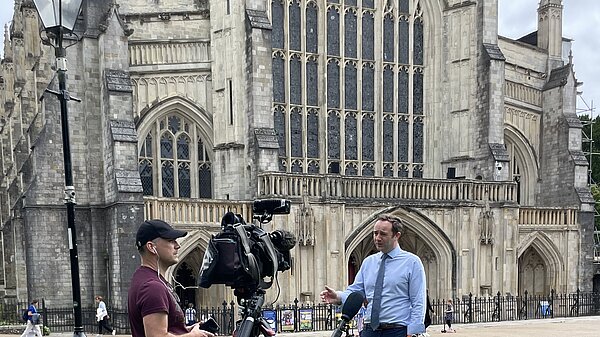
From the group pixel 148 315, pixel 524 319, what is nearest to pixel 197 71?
pixel 524 319

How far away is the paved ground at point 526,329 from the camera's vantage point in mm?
16797

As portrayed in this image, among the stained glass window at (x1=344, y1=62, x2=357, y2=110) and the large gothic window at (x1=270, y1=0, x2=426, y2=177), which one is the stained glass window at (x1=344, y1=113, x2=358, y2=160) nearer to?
the large gothic window at (x1=270, y1=0, x2=426, y2=177)

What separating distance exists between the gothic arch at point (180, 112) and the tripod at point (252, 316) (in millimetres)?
17913

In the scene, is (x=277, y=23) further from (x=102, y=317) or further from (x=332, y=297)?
(x=332, y=297)

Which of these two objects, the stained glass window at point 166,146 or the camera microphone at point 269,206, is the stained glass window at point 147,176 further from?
the camera microphone at point 269,206

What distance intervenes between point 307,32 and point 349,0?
83.9 inches

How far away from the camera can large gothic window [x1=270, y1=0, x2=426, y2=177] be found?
22625 millimetres

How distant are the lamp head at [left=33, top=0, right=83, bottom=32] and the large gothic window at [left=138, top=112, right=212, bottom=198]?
45.9ft

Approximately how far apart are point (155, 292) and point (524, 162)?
2649 cm

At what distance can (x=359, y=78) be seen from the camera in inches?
932

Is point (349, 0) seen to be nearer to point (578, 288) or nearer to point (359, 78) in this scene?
point (359, 78)

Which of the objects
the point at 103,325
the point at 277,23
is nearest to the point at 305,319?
the point at 103,325

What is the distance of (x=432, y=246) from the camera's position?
22391 millimetres

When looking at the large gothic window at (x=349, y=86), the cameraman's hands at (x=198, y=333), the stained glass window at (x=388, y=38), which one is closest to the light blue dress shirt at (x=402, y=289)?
the cameraman's hands at (x=198, y=333)
